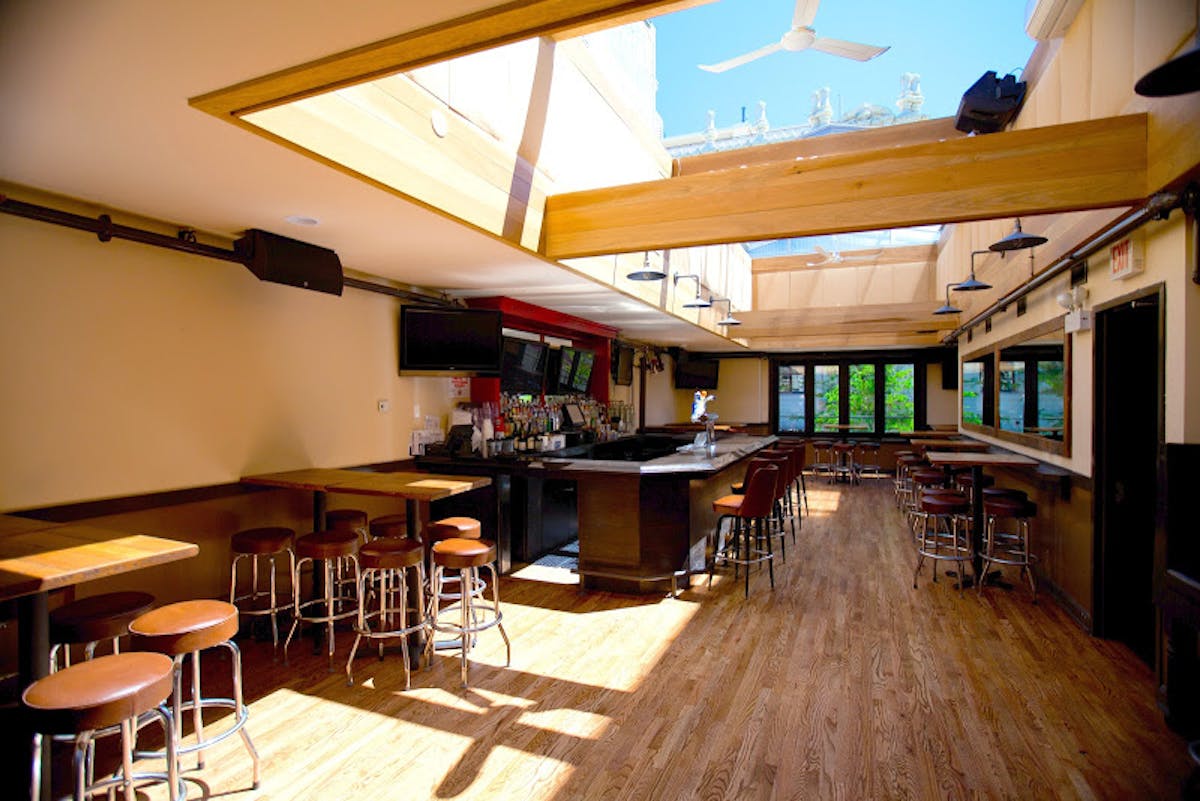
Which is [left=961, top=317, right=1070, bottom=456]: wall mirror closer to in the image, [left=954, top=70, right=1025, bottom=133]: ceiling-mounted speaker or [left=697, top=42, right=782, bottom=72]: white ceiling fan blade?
[left=954, top=70, right=1025, bottom=133]: ceiling-mounted speaker

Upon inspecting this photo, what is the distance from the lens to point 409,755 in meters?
2.64

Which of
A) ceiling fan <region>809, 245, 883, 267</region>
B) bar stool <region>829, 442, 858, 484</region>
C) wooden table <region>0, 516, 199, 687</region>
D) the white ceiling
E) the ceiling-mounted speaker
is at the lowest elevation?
bar stool <region>829, 442, 858, 484</region>

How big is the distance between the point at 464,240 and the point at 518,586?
280 cm

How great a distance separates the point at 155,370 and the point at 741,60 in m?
5.33

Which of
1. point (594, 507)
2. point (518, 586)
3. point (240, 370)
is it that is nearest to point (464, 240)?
point (240, 370)

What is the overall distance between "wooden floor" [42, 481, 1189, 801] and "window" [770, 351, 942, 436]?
28.5ft

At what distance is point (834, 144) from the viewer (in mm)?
7820

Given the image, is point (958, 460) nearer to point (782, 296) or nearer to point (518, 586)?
point (518, 586)

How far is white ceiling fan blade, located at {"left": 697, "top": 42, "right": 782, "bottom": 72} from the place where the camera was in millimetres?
5422

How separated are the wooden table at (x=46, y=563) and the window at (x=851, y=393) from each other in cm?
1244

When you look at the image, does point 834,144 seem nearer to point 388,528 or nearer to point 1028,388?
point 1028,388

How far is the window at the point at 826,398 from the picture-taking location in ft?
42.7

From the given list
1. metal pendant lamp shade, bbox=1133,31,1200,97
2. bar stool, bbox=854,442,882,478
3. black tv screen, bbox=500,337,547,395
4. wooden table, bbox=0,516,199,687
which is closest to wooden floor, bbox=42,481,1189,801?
wooden table, bbox=0,516,199,687

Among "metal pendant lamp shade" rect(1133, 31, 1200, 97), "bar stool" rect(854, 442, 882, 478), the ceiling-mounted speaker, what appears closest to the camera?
"metal pendant lamp shade" rect(1133, 31, 1200, 97)
